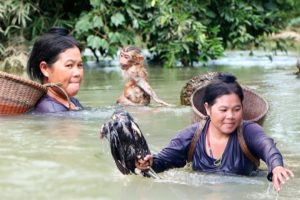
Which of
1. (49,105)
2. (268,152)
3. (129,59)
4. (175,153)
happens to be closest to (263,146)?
(268,152)

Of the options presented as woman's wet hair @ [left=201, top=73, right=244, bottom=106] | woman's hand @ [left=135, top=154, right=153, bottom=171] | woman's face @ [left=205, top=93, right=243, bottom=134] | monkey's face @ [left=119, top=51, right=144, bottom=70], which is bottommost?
woman's hand @ [left=135, top=154, right=153, bottom=171]

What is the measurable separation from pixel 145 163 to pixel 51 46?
90.6 inches

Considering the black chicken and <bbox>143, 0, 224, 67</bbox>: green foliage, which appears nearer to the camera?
the black chicken

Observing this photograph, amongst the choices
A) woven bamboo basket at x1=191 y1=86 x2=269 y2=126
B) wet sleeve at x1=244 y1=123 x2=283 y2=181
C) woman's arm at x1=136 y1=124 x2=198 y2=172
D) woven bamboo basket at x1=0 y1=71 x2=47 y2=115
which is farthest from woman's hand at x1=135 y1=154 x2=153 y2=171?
woven bamboo basket at x1=0 y1=71 x2=47 y2=115

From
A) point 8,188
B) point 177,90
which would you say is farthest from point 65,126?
point 177,90

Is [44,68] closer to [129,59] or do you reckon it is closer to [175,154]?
[129,59]

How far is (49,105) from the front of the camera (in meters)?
6.21

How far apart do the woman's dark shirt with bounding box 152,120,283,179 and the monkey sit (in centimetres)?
325

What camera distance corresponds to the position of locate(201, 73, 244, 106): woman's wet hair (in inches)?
155

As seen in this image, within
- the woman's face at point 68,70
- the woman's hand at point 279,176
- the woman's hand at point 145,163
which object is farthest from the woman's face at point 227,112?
the woman's face at point 68,70

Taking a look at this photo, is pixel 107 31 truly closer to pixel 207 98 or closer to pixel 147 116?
pixel 147 116

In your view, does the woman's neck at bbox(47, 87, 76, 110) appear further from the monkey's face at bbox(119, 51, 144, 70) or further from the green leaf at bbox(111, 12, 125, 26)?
the green leaf at bbox(111, 12, 125, 26)

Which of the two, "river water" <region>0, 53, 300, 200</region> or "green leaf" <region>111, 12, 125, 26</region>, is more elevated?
"green leaf" <region>111, 12, 125, 26</region>

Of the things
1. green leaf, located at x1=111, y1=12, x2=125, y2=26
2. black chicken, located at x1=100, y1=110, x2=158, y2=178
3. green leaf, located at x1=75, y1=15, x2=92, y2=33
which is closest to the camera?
black chicken, located at x1=100, y1=110, x2=158, y2=178
